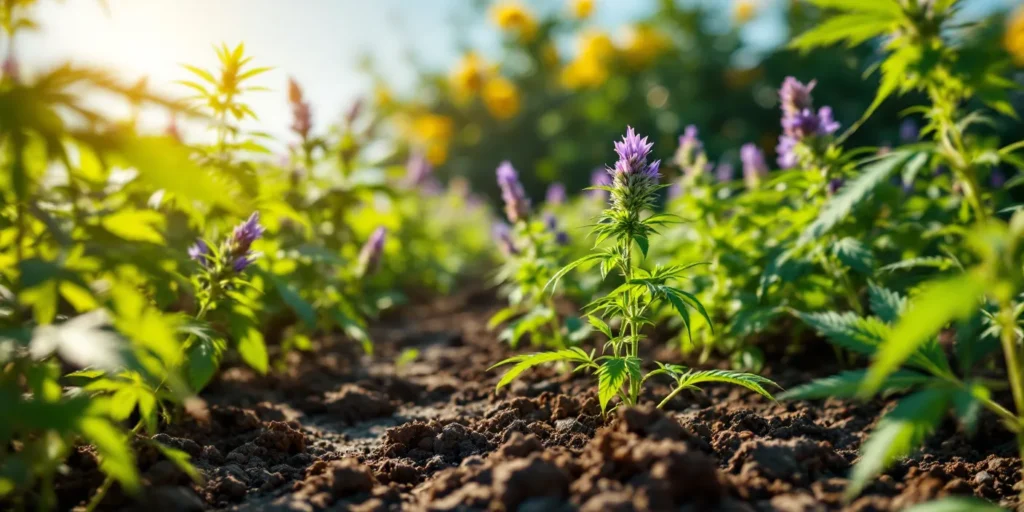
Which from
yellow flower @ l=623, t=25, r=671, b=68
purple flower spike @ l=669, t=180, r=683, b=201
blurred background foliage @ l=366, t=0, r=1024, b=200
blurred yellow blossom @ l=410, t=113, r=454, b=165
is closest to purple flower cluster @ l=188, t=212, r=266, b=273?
purple flower spike @ l=669, t=180, r=683, b=201

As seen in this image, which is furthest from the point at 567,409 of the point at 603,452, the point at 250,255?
the point at 250,255

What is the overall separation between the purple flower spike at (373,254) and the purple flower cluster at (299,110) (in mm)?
669

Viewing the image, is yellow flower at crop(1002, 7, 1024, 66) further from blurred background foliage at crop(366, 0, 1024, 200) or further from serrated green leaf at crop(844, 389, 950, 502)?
serrated green leaf at crop(844, 389, 950, 502)

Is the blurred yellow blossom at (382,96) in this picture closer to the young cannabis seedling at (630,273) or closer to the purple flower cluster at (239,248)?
the purple flower cluster at (239,248)

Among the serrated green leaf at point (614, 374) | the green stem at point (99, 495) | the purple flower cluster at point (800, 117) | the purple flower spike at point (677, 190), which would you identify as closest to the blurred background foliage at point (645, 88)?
the purple flower spike at point (677, 190)

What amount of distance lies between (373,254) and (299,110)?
86 centimetres

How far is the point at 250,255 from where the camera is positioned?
2.40m

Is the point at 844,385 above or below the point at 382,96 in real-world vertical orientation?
below

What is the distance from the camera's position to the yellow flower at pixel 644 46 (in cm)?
930

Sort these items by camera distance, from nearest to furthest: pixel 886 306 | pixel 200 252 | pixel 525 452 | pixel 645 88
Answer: pixel 525 452 → pixel 886 306 → pixel 200 252 → pixel 645 88

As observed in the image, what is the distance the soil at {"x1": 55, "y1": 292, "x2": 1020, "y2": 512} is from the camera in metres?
1.77

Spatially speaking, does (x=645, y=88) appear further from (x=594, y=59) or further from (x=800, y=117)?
(x=800, y=117)

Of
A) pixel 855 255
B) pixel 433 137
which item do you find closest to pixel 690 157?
pixel 855 255

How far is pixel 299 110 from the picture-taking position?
3.86 meters
